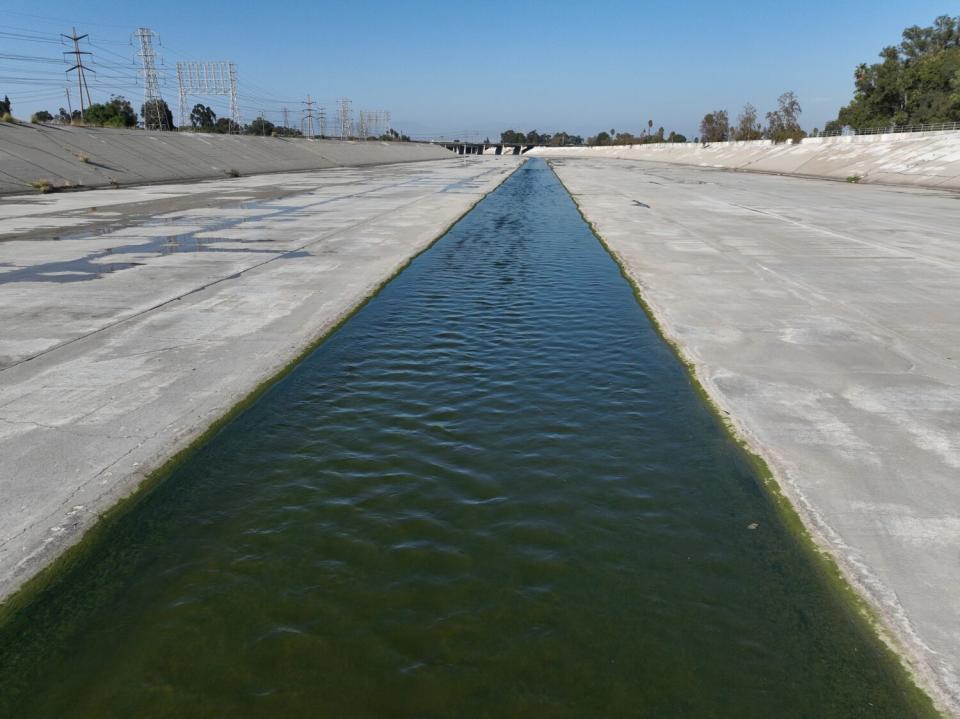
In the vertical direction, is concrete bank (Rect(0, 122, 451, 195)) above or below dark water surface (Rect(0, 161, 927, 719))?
above

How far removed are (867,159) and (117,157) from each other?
208 feet

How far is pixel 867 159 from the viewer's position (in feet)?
192

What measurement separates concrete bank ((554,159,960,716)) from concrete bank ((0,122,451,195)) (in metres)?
35.0

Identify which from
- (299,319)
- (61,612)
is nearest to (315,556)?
(61,612)

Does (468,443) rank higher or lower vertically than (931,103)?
lower

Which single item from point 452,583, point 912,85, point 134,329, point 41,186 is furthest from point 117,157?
point 912,85

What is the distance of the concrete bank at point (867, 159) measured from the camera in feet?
158

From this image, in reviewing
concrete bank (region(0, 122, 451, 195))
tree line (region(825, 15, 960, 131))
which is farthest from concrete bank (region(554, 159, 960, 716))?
tree line (region(825, 15, 960, 131))

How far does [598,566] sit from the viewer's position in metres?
5.54

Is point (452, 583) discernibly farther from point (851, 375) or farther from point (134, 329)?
point (134, 329)

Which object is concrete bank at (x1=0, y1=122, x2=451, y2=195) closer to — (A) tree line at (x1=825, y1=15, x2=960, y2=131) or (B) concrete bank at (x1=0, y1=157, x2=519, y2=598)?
(B) concrete bank at (x1=0, y1=157, x2=519, y2=598)

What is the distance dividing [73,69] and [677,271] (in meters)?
87.1

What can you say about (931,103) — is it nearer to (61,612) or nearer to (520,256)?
(520,256)

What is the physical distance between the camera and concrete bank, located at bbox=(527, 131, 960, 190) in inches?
1898
